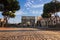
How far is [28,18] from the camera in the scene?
96938mm

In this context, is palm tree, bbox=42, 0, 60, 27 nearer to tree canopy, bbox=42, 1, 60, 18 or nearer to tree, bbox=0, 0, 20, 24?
tree canopy, bbox=42, 1, 60, 18

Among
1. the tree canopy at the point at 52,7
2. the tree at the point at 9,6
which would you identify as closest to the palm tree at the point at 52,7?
the tree canopy at the point at 52,7

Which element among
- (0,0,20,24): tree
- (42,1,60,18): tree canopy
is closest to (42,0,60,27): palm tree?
(42,1,60,18): tree canopy

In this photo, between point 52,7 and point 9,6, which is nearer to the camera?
point 9,6

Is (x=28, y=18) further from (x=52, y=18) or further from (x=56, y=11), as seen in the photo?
(x=56, y=11)

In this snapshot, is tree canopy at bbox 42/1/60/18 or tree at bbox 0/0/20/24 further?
tree canopy at bbox 42/1/60/18

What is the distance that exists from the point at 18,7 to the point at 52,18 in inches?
1045

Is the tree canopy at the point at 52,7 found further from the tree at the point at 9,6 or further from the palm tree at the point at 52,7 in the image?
the tree at the point at 9,6

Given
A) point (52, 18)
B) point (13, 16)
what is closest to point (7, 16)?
point (13, 16)

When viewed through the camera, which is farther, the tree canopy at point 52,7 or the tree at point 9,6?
the tree canopy at point 52,7

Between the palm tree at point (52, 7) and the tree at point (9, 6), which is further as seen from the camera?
the palm tree at point (52, 7)

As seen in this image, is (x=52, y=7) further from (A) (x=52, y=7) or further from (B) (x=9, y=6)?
(B) (x=9, y=6)

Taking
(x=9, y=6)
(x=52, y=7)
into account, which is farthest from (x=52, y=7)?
(x=9, y=6)

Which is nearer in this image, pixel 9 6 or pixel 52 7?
pixel 9 6
